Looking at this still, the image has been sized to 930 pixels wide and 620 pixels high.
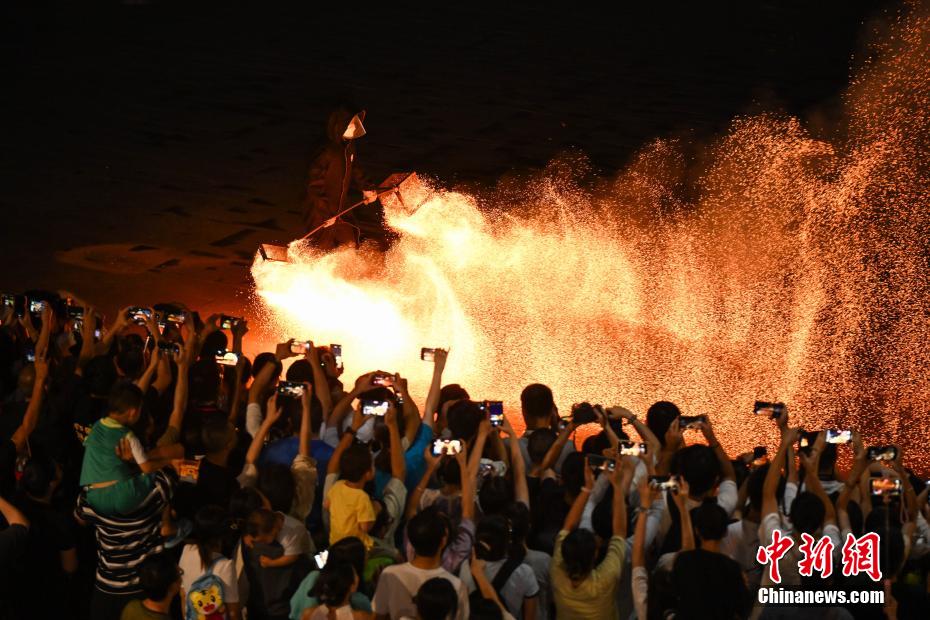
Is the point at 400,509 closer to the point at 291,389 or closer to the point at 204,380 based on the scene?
the point at 291,389

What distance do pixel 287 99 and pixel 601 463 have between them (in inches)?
621

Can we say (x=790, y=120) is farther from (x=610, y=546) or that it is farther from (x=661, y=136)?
(x=610, y=546)

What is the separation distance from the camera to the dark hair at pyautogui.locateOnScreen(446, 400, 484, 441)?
268 inches

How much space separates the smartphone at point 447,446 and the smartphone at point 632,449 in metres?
0.79

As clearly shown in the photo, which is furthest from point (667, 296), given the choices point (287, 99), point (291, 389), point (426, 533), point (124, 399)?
point (287, 99)

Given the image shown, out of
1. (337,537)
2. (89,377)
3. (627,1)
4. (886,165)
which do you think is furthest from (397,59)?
(337,537)

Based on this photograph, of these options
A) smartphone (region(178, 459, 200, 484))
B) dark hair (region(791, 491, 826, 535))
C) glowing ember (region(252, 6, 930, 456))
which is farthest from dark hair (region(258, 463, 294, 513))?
glowing ember (region(252, 6, 930, 456))

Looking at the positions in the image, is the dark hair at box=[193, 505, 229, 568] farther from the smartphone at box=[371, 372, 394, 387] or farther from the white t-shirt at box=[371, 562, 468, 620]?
the smartphone at box=[371, 372, 394, 387]

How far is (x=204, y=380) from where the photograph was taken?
305 inches

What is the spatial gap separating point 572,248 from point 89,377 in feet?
21.6

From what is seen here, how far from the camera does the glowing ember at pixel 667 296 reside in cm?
1063

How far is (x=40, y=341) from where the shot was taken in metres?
8.07

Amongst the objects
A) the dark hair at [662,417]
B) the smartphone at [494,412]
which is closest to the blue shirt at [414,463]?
the smartphone at [494,412]

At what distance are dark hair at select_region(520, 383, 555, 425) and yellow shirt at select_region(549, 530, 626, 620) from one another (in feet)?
5.30
